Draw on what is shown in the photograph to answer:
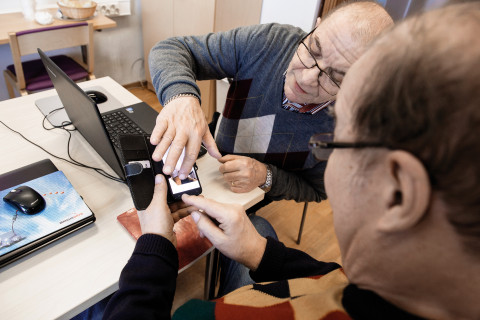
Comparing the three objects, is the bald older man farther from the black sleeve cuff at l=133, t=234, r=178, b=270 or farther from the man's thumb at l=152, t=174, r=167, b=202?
the man's thumb at l=152, t=174, r=167, b=202

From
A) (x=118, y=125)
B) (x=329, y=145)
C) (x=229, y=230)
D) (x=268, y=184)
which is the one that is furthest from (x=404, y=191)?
(x=118, y=125)

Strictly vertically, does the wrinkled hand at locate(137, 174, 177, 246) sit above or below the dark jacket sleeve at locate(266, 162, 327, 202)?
above

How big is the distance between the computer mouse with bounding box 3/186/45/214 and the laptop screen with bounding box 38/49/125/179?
0.20 m

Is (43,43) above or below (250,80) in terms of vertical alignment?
below

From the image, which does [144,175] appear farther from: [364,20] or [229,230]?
[364,20]

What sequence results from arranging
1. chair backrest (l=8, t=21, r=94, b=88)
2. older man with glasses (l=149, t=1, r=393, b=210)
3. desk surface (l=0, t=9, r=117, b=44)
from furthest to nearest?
desk surface (l=0, t=9, r=117, b=44)
chair backrest (l=8, t=21, r=94, b=88)
older man with glasses (l=149, t=1, r=393, b=210)

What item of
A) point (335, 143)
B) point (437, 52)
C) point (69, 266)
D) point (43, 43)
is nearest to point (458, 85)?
point (437, 52)

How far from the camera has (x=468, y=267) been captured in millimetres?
352

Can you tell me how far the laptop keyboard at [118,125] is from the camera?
104 cm

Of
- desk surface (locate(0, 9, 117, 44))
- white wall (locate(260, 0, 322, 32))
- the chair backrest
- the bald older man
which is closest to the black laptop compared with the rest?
the bald older man

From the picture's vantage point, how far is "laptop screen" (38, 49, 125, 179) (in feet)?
2.46

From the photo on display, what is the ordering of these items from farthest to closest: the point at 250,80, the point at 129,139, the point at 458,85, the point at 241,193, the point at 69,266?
1. the point at 250,80
2. the point at 241,193
3. the point at 129,139
4. the point at 69,266
5. the point at 458,85

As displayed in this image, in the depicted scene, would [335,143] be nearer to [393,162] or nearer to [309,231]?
[393,162]

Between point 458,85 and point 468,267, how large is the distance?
212 mm
